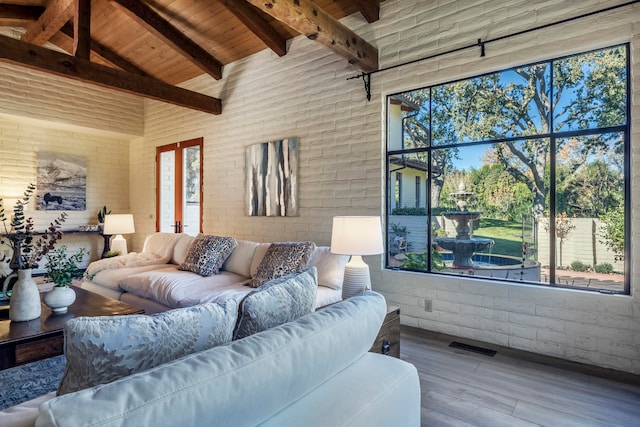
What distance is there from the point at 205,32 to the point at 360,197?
315 cm

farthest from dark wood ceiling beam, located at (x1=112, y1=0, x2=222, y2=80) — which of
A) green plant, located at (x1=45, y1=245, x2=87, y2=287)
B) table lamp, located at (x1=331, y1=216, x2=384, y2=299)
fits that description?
table lamp, located at (x1=331, y1=216, x2=384, y2=299)

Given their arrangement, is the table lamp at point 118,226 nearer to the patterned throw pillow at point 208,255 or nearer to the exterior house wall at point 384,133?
the exterior house wall at point 384,133

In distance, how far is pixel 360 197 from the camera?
387 cm

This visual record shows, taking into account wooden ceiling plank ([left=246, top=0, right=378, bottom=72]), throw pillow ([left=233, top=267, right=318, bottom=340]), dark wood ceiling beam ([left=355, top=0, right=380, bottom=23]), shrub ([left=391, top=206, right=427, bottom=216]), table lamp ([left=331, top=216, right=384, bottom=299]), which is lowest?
throw pillow ([left=233, top=267, right=318, bottom=340])

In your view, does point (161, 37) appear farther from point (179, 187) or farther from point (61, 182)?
point (61, 182)

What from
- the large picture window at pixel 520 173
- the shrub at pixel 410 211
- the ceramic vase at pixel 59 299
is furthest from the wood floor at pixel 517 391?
the ceramic vase at pixel 59 299

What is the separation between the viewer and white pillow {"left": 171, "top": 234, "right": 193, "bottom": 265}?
427 cm

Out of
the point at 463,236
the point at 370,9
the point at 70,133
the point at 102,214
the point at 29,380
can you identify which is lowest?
the point at 29,380

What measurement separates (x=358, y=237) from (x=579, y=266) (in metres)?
1.81

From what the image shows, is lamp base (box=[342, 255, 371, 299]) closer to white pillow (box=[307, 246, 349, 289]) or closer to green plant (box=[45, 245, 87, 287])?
white pillow (box=[307, 246, 349, 289])

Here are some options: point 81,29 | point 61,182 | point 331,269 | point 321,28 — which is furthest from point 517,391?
point 61,182

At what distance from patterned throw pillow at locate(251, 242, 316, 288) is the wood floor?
3.79 feet

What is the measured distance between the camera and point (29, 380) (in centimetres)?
196

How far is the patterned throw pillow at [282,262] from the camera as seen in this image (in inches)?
119
